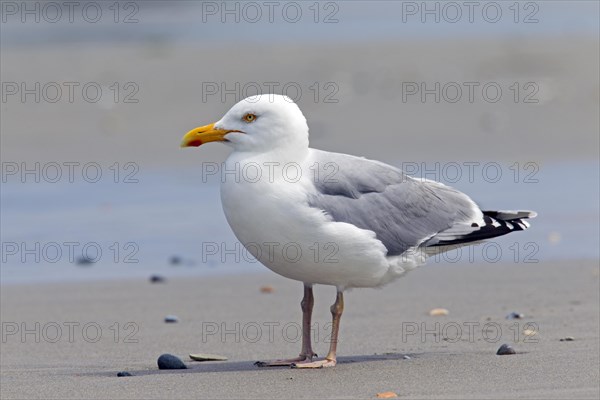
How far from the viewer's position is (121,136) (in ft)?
51.3

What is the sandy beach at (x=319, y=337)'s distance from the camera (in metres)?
5.66

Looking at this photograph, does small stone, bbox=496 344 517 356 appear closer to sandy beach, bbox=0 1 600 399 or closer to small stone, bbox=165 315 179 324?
sandy beach, bbox=0 1 600 399

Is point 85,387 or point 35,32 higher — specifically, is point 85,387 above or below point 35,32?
below

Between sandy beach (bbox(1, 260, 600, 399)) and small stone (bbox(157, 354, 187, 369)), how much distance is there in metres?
0.10

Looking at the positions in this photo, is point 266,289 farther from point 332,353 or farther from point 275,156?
point 275,156

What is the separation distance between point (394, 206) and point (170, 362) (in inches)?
55.6

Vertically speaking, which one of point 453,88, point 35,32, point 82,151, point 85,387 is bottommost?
point 85,387

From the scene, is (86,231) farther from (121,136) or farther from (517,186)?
(121,136)

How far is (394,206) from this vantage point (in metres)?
6.61

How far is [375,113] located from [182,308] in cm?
908

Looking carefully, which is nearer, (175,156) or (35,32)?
(175,156)

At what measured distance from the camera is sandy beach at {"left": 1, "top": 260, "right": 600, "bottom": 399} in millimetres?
5664

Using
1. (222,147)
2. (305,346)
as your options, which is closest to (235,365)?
(305,346)

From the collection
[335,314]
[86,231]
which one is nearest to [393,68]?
[86,231]
